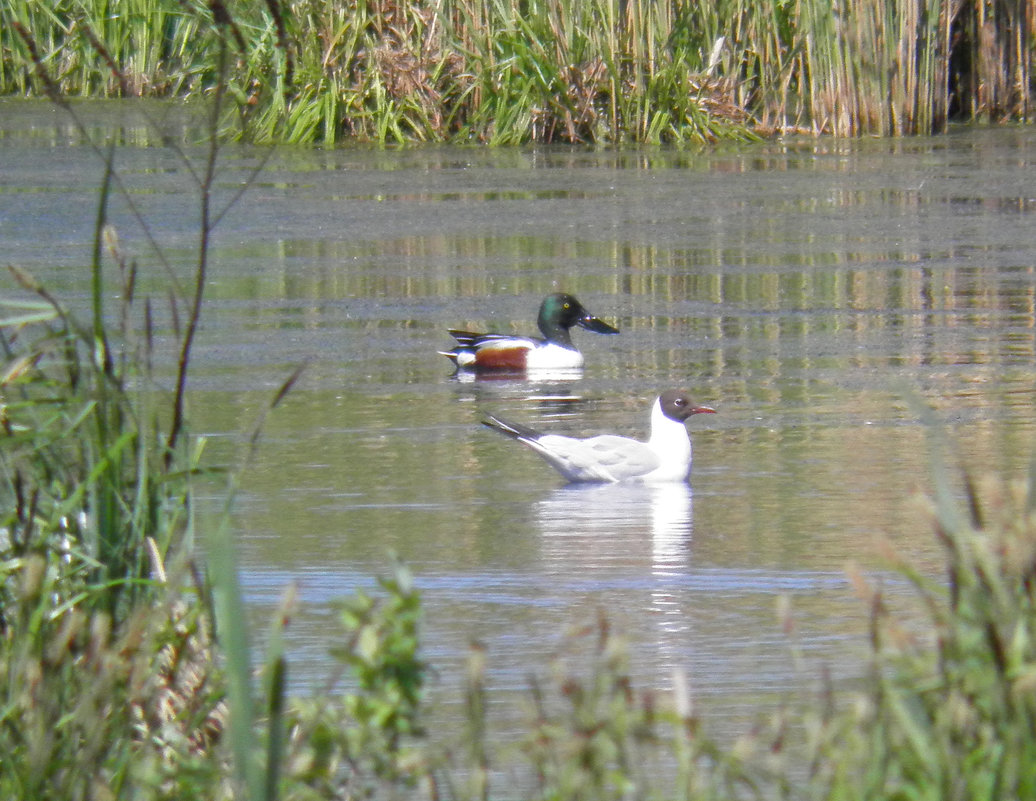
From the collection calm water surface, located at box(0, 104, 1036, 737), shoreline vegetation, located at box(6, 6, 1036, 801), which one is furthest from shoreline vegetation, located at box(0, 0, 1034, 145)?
shoreline vegetation, located at box(6, 6, 1036, 801)

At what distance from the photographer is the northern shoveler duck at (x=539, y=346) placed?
7.98 m

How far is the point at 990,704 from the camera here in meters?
2.17

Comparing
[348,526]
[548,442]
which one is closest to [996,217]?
[548,442]

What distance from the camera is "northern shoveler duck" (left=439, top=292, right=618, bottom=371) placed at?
7.98m

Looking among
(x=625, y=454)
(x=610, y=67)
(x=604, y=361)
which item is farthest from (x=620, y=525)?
(x=610, y=67)

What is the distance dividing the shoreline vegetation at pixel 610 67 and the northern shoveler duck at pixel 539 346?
20.6ft

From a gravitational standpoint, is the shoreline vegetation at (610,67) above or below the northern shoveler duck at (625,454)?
above

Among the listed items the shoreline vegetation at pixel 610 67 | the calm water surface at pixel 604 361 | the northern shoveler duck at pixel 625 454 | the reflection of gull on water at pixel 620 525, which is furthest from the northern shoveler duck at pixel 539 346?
the shoreline vegetation at pixel 610 67

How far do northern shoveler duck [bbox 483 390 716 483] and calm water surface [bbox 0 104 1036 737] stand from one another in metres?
0.09

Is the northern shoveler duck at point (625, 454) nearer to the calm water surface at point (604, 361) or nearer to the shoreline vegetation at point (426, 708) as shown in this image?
the calm water surface at point (604, 361)

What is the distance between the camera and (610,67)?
14531 millimetres

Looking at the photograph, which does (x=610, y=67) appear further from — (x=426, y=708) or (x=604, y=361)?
(x=426, y=708)

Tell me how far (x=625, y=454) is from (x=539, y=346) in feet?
6.55

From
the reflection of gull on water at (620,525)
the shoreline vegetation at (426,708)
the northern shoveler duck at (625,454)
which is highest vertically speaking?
the shoreline vegetation at (426,708)
